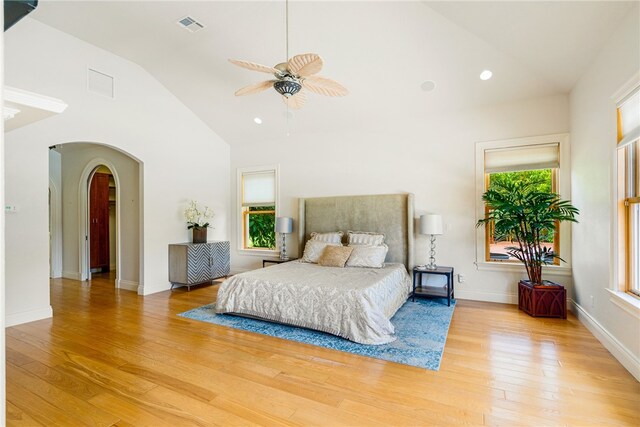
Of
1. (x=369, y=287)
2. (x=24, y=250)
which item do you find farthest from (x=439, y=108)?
(x=24, y=250)

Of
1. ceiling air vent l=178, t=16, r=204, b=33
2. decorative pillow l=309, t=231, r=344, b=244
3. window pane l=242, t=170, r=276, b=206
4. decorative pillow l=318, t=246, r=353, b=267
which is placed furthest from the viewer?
window pane l=242, t=170, r=276, b=206

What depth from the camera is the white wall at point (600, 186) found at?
2572 mm

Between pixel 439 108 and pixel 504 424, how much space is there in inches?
164

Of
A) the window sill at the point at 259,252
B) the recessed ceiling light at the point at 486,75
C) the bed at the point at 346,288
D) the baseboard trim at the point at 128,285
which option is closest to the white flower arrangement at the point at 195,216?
the window sill at the point at 259,252

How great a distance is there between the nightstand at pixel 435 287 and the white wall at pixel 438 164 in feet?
1.02

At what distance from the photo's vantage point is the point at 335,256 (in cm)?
461

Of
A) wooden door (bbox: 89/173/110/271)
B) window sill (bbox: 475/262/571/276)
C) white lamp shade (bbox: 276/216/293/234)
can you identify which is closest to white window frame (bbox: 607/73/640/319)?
window sill (bbox: 475/262/571/276)

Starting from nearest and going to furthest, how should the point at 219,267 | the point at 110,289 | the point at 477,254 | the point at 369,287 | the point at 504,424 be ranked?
the point at 504,424
the point at 369,287
the point at 477,254
the point at 110,289
the point at 219,267

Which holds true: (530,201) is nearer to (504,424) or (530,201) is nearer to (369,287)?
(369,287)

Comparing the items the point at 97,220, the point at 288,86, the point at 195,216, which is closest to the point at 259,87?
the point at 288,86

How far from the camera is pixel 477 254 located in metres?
4.62

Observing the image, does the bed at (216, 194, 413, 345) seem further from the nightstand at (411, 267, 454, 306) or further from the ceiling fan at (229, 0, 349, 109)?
the ceiling fan at (229, 0, 349, 109)

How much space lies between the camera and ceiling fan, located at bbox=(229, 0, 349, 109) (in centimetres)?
258

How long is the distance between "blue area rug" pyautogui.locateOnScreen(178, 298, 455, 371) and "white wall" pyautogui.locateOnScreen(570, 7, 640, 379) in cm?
143
